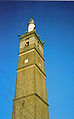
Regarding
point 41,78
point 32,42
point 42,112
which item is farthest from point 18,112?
point 32,42

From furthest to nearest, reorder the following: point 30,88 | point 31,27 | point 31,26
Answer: point 31,26 → point 31,27 → point 30,88

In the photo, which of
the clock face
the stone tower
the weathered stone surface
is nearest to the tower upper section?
the clock face

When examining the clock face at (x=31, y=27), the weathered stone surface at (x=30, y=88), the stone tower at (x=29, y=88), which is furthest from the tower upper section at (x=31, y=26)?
the weathered stone surface at (x=30, y=88)

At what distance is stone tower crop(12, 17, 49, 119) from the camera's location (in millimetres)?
19709

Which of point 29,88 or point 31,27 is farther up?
point 31,27

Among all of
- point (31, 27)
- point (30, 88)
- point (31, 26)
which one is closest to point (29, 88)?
point (30, 88)

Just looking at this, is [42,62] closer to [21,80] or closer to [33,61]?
[33,61]

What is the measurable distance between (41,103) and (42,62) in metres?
8.89

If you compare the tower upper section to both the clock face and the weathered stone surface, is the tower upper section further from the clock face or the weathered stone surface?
the weathered stone surface

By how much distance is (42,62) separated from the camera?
2848 centimetres

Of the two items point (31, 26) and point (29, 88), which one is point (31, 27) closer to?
point (31, 26)

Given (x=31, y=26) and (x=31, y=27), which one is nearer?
(x=31, y=27)

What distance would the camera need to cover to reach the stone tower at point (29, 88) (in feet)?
64.7

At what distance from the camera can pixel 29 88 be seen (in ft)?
70.9
